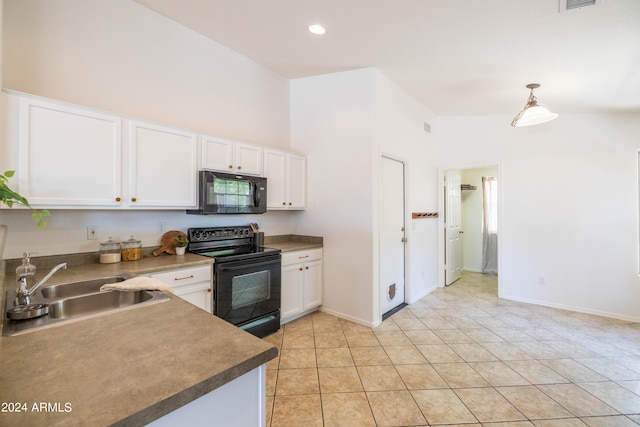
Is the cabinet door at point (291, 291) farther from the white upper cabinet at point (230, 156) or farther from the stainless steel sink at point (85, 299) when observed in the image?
the stainless steel sink at point (85, 299)

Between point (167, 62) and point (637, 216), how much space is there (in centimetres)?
562

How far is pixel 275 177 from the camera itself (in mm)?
3373

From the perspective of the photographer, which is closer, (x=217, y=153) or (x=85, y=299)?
(x=85, y=299)

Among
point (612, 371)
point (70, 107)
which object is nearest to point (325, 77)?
point (70, 107)

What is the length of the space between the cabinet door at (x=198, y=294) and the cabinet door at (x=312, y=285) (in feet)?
4.07

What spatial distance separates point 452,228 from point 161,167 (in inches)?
183

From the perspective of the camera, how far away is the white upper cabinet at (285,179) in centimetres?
332

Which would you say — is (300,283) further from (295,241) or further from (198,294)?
(198,294)

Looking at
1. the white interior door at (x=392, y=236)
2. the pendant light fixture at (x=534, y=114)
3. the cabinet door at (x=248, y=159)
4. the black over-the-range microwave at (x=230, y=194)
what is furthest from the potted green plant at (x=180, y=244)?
the pendant light fixture at (x=534, y=114)

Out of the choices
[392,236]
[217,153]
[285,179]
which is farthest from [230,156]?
[392,236]

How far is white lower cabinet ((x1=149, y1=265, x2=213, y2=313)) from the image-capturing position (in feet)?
7.21

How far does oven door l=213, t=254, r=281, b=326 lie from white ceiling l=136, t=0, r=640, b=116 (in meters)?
2.20

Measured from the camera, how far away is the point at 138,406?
2.19ft

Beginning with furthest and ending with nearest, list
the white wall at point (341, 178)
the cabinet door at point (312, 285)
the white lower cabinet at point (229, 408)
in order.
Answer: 1. the cabinet door at point (312, 285)
2. the white wall at point (341, 178)
3. the white lower cabinet at point (229, 408)
